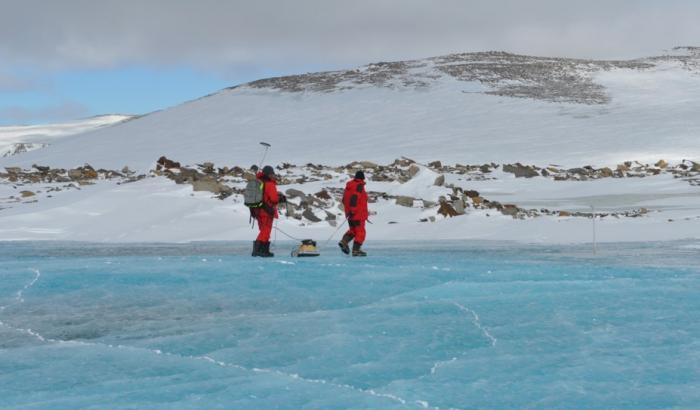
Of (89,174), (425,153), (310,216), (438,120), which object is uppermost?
(438,120)

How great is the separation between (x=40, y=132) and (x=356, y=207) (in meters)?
117

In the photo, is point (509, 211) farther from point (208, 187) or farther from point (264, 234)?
point (264, 234)

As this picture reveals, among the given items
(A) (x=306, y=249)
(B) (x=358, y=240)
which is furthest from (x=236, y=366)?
(B) (x=358, y=240)

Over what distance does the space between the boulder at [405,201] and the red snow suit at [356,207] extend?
888 centimetres

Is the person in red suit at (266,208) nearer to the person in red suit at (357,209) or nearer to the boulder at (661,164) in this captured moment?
the person in red suit at (357,209)

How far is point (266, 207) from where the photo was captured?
13305 millimetres

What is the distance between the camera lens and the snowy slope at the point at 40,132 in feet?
351

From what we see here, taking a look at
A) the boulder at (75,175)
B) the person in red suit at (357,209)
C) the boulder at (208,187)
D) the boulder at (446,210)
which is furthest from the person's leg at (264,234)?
the boulder at (75,175)

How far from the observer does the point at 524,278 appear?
10.2 m

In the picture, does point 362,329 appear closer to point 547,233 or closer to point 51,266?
point 51,266

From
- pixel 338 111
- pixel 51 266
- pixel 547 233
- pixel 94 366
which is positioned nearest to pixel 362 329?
pixel 94 366

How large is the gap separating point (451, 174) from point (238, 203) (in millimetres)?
15297

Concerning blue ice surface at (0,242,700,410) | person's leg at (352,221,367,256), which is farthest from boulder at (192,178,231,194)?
blue ice surface at (0,242,700,410)

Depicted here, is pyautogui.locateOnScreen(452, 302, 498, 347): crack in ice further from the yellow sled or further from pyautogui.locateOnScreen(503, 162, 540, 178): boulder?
pyautogui.locateOnScreen(503, 162, 540, 178): boulder
